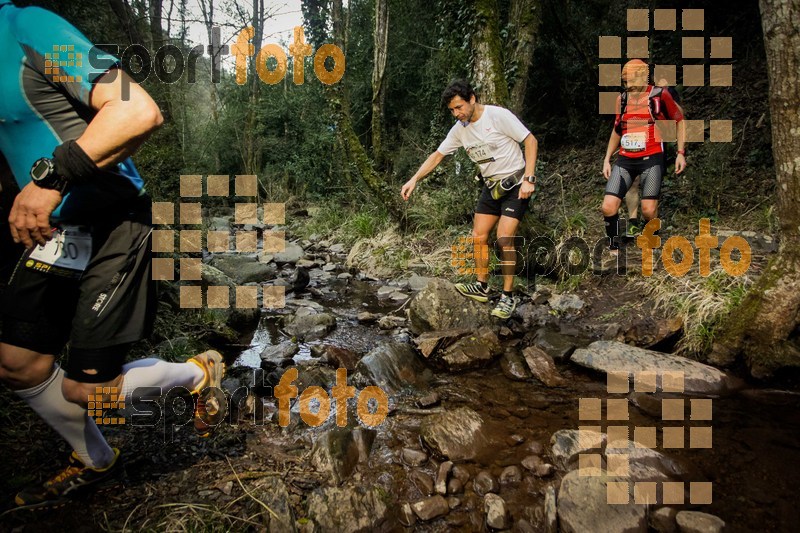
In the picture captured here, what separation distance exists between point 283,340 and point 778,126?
4.41 metres

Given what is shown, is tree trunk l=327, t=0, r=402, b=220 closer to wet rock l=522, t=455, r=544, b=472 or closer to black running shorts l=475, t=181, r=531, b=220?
black running shorts l=475, t=181, r=531, b=220

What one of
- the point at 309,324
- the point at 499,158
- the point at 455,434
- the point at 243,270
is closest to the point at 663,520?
the point at 455,434

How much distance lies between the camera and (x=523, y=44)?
19.8 ft

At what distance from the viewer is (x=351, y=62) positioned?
12.9 meters

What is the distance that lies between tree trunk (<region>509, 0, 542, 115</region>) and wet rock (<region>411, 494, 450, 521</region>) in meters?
5.20

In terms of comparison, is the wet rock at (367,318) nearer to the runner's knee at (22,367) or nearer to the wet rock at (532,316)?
the wet rock at (532,316)

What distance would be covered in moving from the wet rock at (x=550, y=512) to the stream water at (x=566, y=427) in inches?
1.6

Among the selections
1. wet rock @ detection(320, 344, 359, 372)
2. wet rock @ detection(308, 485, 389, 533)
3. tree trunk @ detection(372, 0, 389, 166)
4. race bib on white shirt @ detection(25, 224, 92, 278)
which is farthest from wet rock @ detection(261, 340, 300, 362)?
tree trunk @ detection(372, 0, 389, 166)

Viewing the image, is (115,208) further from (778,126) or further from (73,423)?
(778,126)

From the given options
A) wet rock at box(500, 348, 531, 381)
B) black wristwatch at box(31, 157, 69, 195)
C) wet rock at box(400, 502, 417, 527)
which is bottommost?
wet rock at box(400, 502, 417, 527)

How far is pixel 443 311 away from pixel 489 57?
343 centimetres

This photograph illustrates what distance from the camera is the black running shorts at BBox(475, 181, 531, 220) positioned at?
4.02m

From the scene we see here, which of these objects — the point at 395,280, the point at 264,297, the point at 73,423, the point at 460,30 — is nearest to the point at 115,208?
the point at 73,423

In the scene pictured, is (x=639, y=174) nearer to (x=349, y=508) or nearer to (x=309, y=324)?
(x=309, y=324)
